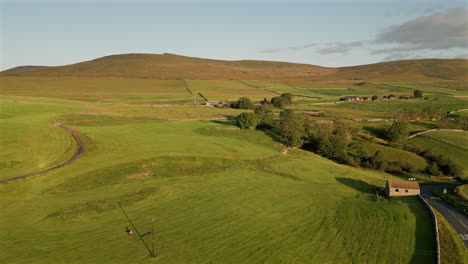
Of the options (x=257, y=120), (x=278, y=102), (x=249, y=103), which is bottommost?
(x=257, y=120)

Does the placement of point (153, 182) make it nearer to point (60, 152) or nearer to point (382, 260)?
point (60, 152)

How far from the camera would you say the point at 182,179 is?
5191 cm

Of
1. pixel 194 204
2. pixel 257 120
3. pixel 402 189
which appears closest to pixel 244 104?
pixel 257 120

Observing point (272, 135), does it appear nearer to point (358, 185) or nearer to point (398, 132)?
point (358, 185)

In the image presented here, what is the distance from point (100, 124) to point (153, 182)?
53722 millimetres

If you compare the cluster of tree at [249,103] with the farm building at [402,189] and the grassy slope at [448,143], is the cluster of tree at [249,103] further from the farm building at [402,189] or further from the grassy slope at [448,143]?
the farm building at [402,189]

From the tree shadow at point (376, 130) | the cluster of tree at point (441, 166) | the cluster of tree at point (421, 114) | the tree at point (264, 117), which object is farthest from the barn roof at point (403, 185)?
the cluster of tree at point (421, 114)

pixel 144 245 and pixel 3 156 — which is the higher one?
pixel 3 156

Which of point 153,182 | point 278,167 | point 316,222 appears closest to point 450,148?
point 278,167

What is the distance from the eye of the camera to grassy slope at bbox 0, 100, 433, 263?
29.9m

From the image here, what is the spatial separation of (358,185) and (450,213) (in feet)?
49.6

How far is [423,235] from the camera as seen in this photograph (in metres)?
34.2

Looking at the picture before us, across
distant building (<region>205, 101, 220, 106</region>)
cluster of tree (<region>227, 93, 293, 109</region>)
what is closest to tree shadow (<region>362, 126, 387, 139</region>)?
cluster of tree (<region>227, 93, 293, 109</region>)

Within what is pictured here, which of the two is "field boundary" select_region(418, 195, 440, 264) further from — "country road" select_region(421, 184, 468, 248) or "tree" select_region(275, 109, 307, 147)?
"tree" select_region(275, 109, 307, 147)
